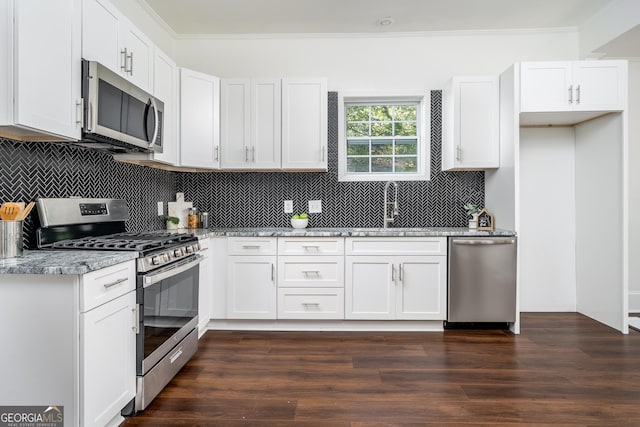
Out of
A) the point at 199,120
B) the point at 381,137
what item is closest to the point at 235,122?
the point at 199,120

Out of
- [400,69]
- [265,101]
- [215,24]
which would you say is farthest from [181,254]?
[400,69]

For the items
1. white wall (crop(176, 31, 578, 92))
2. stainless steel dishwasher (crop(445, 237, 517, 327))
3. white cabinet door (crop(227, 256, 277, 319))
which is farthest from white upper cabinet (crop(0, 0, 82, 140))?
stainless steel dishwasher (crop(445, 237, 517, 327))

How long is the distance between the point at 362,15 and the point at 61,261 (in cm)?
314

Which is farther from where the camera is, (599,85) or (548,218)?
(548,218)

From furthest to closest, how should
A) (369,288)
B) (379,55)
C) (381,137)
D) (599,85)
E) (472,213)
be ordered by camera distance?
1. (381,137)
2. (379,55)
3. (472,213)
4. (369,288)
5. (599,85)

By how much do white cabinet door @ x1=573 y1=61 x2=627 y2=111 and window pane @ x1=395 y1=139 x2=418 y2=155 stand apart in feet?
4.66

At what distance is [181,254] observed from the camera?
2.46 meters

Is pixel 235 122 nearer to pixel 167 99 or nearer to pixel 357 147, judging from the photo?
Result: pixel 167 99

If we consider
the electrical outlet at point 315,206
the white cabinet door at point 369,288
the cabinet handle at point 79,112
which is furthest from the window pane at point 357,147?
the cabinet handle at point 79,112

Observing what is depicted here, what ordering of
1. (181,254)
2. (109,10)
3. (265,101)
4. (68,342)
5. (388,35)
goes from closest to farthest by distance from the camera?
(68,342) < (109,10) < (181,254) < (265,101) < (388,35)

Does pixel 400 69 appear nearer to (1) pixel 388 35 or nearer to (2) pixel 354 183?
(1) pixel 388 35

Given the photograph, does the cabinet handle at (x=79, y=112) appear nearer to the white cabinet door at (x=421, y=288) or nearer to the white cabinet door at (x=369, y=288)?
the white cabinet door at (x=369, y=288)

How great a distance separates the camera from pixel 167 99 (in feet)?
10.2

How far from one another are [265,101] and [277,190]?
0.89 m
